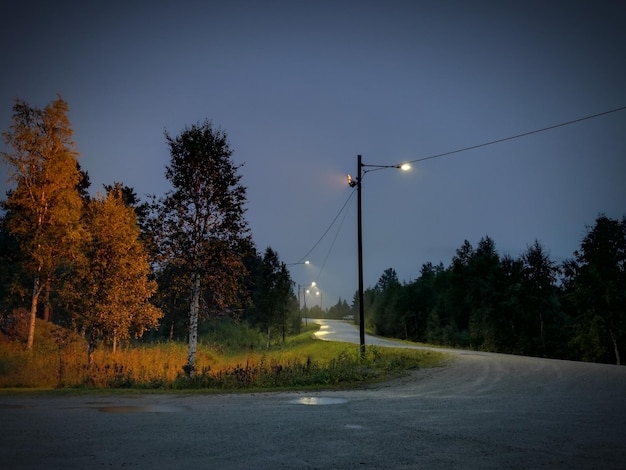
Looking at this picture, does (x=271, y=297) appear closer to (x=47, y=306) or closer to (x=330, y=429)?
(x=47, y=306)

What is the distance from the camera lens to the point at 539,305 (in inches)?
1907

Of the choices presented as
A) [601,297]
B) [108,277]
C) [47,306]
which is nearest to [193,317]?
[108,277]

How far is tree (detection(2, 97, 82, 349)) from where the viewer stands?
22609mm

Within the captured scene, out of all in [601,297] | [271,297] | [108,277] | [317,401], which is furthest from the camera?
[271,297]

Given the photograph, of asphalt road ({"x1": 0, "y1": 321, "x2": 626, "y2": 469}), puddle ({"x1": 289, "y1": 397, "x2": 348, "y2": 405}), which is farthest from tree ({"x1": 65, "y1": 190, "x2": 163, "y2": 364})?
puddle ({"x1": 289, "y1": 397, "x2": 348, "y2": 405})

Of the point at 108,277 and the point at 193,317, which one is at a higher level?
the point at 108,277

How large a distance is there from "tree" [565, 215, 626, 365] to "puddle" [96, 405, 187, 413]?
128ft

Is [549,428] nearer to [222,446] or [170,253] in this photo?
[222,446]

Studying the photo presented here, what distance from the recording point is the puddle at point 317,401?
34.9 feet

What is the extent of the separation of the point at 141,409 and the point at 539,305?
1929 inches

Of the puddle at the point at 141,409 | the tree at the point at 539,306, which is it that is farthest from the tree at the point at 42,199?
the tree at the point at 539,306

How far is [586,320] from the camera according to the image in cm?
3828

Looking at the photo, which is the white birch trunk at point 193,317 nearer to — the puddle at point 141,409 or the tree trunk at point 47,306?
the puddle at point 141,409

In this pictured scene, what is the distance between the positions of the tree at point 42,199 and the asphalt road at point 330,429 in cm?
1283
